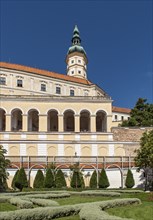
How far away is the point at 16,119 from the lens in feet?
177

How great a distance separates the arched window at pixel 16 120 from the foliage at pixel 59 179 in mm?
18951

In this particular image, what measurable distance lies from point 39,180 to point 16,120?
21.7 meters

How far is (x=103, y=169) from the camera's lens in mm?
35156

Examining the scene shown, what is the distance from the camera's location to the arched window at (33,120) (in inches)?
2063

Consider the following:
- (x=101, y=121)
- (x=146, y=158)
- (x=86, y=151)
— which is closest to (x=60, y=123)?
(x=86, y=151)

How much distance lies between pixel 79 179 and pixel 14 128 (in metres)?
21.4

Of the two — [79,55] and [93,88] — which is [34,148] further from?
[79,55]

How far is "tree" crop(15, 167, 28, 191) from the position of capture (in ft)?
106

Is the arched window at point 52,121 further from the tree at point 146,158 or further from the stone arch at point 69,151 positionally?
the tree at point 146,158

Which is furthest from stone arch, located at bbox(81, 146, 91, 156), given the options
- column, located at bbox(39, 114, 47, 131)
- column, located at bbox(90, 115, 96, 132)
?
column, located at bbox(39, 114, 47, 131)

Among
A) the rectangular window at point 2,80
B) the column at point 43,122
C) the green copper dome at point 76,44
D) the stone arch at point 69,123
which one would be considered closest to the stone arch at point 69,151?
the column at point 43,122

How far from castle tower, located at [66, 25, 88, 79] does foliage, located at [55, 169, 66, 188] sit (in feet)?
204

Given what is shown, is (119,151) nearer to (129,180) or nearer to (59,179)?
(129,180)

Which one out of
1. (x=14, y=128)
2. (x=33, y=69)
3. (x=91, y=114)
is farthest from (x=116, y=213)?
(x=33, y=69)
